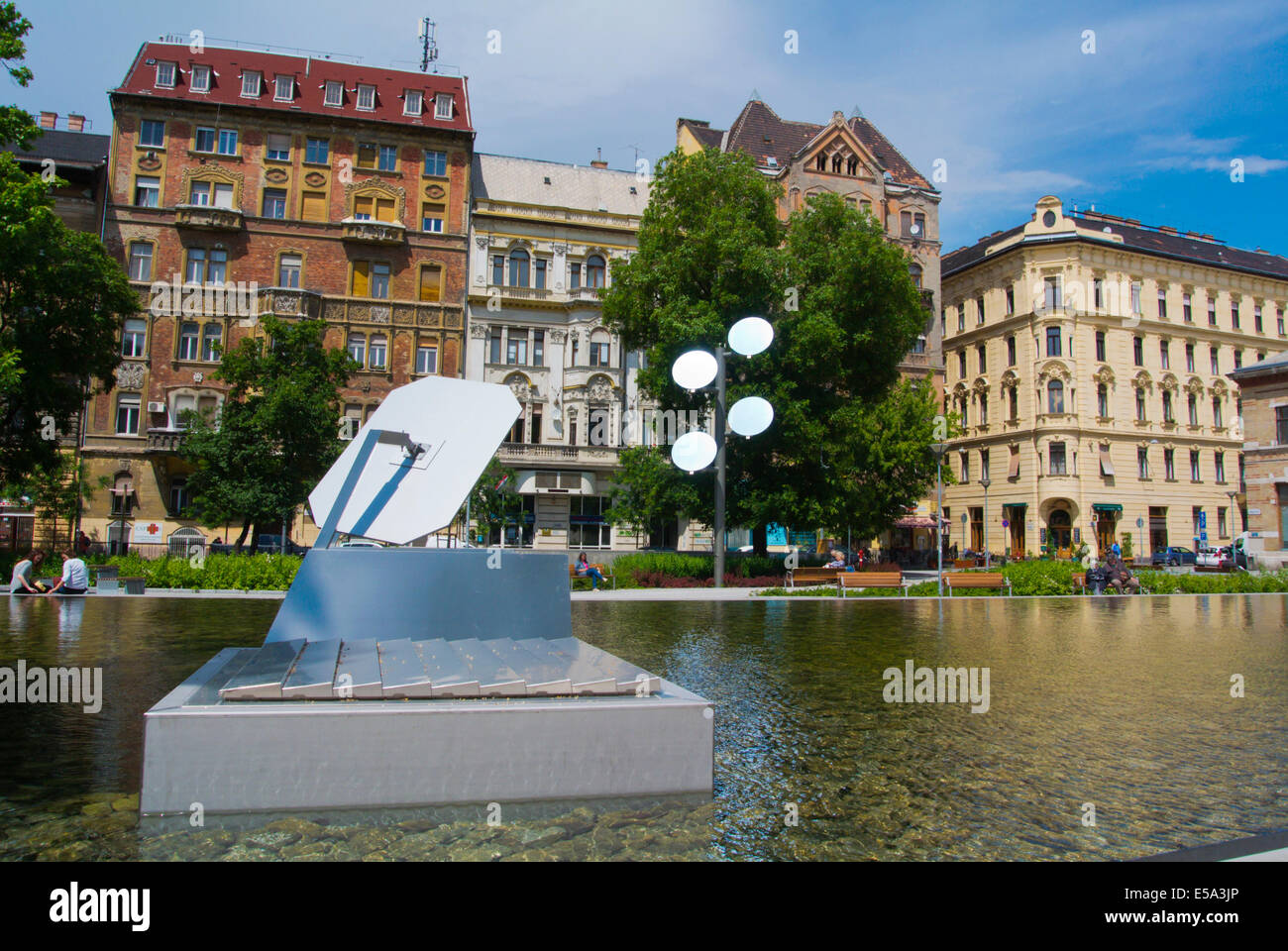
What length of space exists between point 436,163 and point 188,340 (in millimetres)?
16153

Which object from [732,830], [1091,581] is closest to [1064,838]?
[732,830]

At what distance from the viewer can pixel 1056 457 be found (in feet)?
175

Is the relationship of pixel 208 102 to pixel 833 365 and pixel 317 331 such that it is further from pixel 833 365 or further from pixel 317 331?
pixel 833 365

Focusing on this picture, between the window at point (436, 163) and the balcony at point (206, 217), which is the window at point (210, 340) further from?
the window at point (436, 163)

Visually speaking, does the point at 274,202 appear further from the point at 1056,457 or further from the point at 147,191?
the point at 1056,457

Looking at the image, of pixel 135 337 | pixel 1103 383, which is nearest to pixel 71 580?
pixel 135 337


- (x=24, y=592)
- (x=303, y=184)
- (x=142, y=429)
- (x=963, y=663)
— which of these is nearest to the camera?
(x=963, y=663)

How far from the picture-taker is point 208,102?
44094 mm

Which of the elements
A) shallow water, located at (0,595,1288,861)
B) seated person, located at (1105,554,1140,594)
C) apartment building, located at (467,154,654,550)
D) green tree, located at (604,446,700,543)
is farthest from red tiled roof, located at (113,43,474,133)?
shallow water, located at (0,595,1288,861)

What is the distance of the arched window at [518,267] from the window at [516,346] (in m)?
2.69

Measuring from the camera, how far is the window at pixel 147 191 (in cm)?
4338

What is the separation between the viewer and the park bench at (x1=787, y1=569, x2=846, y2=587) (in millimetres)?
26594

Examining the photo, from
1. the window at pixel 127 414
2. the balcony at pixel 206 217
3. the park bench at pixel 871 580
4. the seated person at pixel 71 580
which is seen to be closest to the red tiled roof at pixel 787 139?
the balcony at pixel 206 217
